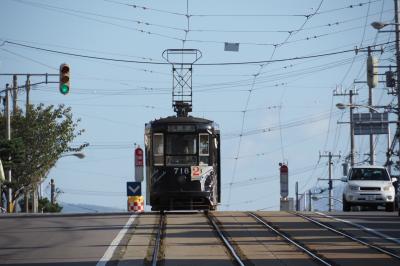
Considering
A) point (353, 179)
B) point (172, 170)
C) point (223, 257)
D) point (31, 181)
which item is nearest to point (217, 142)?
point (172, 170)

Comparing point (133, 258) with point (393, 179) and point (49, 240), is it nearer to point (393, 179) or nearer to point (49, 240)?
point (49, 240)

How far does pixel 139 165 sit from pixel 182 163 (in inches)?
360

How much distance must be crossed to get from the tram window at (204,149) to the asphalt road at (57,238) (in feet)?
11.2

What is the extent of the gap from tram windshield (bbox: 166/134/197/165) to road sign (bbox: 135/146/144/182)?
312 inches

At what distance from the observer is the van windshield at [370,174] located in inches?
1467

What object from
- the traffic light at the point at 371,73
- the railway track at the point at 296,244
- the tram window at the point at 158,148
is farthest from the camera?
the traffic light at the point at 371,73

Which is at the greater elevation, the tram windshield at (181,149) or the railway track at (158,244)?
the tram windshield at (181,149)

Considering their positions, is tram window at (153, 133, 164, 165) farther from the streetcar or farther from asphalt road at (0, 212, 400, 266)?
asphalt road at (0, 212, 400, 266)

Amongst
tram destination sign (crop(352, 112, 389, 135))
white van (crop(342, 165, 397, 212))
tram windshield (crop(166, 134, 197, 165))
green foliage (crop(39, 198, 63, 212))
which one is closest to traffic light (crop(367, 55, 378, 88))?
white van (crop(342, 165, 397, 212))

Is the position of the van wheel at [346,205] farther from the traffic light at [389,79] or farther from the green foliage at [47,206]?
the green foliage at [47,206]

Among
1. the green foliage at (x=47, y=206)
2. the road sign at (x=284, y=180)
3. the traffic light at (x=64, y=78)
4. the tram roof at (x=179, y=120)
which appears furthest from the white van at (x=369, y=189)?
the green foliage at (x=47, y=206)

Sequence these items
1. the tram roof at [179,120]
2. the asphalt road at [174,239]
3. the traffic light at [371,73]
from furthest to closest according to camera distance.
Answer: the traffic light at [371,73]
the tram roof at [179,120]
the asphalt road at [174,239]

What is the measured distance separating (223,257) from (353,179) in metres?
19.9

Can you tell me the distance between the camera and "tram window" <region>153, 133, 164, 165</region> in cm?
3127
